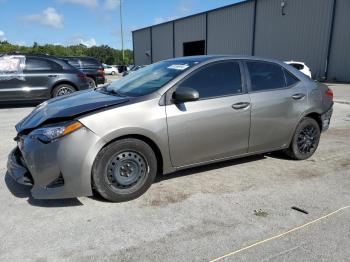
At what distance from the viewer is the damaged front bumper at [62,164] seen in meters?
3.45

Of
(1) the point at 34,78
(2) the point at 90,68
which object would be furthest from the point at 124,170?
(2) the point at 90,68

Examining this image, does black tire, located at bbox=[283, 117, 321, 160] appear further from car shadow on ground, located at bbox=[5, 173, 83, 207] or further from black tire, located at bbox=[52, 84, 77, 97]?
black tire, located at bbox=[52, 84, 77, 97]

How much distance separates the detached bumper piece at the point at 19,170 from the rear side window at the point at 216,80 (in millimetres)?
1955

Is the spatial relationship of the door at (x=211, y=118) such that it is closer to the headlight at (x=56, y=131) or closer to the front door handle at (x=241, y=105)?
the front door handle at (x=241, y=105)

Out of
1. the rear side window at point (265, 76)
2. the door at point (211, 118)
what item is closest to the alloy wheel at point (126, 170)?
the door at point (211, 118)

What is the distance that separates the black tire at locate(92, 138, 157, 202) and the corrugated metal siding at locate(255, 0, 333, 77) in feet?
77.7

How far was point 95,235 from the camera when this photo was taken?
10.4ft

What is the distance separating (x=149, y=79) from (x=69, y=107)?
1139 mm

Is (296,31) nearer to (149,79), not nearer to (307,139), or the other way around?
(307,139)

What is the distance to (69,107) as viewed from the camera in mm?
3855

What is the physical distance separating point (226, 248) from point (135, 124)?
1.57 metres

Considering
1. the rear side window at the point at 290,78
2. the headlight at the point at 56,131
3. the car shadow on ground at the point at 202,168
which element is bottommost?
the car shadow on ground at the point at 202,168

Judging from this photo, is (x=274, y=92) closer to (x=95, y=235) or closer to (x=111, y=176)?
(x=111, y=176)

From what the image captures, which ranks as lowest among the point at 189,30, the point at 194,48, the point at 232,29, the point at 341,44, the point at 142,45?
the point at 341,44
